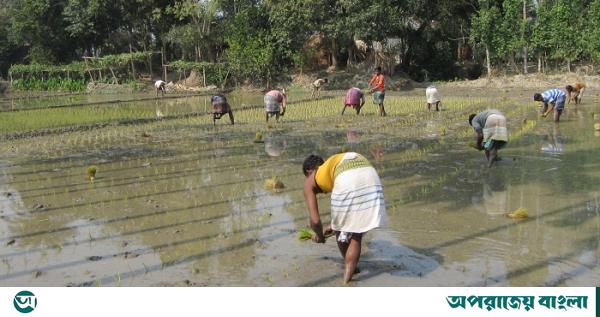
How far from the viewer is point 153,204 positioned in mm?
7926

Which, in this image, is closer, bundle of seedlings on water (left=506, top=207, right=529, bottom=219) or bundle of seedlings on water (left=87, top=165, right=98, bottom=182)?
bundle of seedlings on water (left=506, top=207, right=529, bottom=219)

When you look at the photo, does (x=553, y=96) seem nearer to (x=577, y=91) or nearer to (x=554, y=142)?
(x=554, y=142)

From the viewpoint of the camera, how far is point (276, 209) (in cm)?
767

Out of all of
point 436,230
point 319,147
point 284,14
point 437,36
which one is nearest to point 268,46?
point 284,14

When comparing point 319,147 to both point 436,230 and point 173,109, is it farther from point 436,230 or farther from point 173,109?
point 173,109

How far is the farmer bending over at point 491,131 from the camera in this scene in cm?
937

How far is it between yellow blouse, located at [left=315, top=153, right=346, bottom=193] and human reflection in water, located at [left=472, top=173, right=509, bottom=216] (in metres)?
3.17

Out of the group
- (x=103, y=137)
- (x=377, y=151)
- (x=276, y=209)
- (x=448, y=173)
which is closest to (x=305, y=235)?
(x=276, y=209)

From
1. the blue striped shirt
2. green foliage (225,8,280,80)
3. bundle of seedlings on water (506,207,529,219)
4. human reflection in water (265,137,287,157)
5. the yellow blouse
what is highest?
green foliage (225,8,280,80)

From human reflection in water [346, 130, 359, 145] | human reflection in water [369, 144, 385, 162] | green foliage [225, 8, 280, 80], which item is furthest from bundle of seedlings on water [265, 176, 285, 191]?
green foliage [225, 8, 280, 80]

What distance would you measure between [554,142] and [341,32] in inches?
749

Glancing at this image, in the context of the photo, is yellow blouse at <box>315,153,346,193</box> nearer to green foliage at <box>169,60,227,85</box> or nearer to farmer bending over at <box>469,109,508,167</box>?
farmer bending over at <box>469,109,508,167</box>

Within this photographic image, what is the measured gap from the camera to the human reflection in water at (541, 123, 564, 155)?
37.3ft
